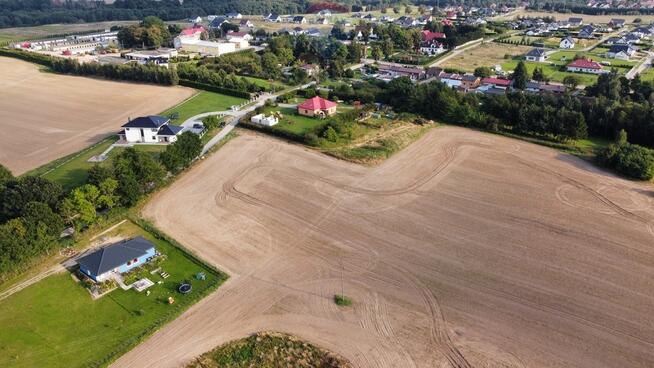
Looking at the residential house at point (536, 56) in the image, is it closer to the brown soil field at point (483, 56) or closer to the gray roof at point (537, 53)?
the gray roof at point (537, 53)

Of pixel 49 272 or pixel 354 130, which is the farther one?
pixel 354 130

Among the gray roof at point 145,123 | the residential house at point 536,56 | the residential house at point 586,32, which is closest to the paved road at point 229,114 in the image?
the gray roof at point 145,123

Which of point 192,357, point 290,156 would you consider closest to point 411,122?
point 290,156

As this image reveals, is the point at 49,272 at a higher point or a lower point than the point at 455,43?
lower

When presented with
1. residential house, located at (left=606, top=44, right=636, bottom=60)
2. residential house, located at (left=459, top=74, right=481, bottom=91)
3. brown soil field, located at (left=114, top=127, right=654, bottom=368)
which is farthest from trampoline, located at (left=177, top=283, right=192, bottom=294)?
residential house, located at (left=606, top=44, right=636, bottom=60)

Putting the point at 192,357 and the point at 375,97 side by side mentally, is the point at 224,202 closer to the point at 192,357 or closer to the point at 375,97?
the point at 192,357

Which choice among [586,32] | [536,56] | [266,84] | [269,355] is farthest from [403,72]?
[586,32]
